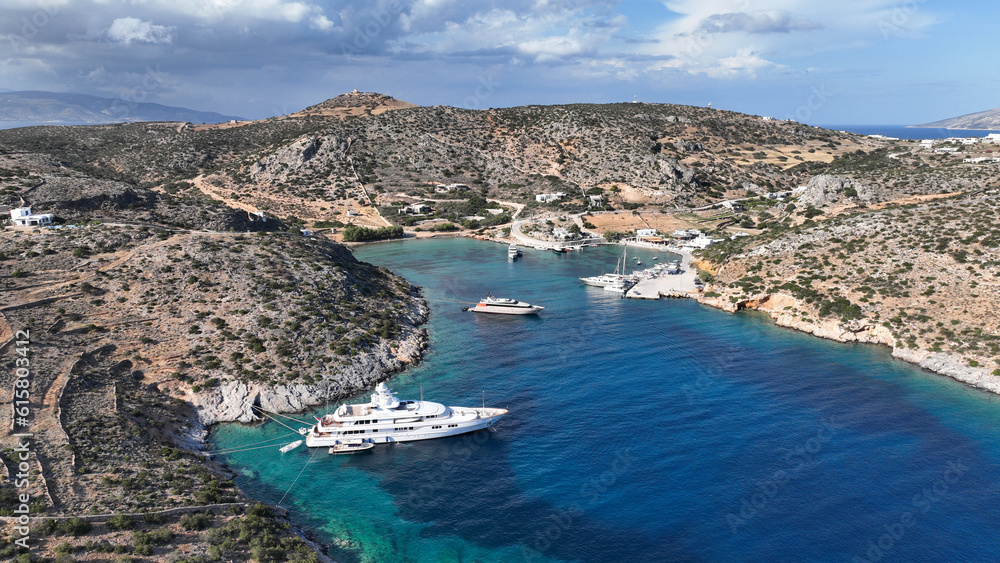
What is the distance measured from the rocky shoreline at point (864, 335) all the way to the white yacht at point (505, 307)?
85.7 feet

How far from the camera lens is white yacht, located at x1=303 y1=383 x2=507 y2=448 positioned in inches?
1730

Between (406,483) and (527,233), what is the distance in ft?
315

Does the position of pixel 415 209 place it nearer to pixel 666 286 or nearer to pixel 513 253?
pixel 513 253

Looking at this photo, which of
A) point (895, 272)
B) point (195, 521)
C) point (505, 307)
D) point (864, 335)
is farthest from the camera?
point (505, 307)

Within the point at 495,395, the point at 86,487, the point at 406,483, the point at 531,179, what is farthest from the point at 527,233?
the point at 86,487

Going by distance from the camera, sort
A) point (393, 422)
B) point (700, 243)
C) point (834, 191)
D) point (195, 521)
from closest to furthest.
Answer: point (195, 521) → point (393, 422) → point (834, 191) → point (700, 243)

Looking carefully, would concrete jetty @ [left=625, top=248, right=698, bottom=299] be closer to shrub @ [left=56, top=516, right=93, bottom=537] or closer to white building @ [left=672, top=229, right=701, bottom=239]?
white building @ [left=672, top=229, right=701, bottom=239]

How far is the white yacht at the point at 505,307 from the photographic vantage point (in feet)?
251

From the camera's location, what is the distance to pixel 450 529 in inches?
1350

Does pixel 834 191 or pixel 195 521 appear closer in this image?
pixel 195 521

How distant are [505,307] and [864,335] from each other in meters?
43.5

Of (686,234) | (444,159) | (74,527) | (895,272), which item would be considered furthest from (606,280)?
(444,159)

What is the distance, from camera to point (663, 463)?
134 feet

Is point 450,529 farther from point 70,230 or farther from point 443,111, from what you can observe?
point 443,111
